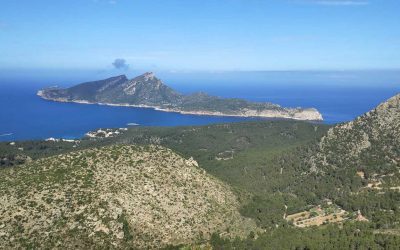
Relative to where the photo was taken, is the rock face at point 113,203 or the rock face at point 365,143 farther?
the rock face at point 365,143

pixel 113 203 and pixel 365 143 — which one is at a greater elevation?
pixel 365 143

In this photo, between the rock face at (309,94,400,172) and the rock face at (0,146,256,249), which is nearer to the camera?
the rock face at (0,146,256,249)

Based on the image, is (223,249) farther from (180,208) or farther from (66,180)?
(66,180)

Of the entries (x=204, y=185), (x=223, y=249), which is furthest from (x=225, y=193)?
(x=223, y=249)

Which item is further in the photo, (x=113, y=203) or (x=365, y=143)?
(x=365, y=143)
